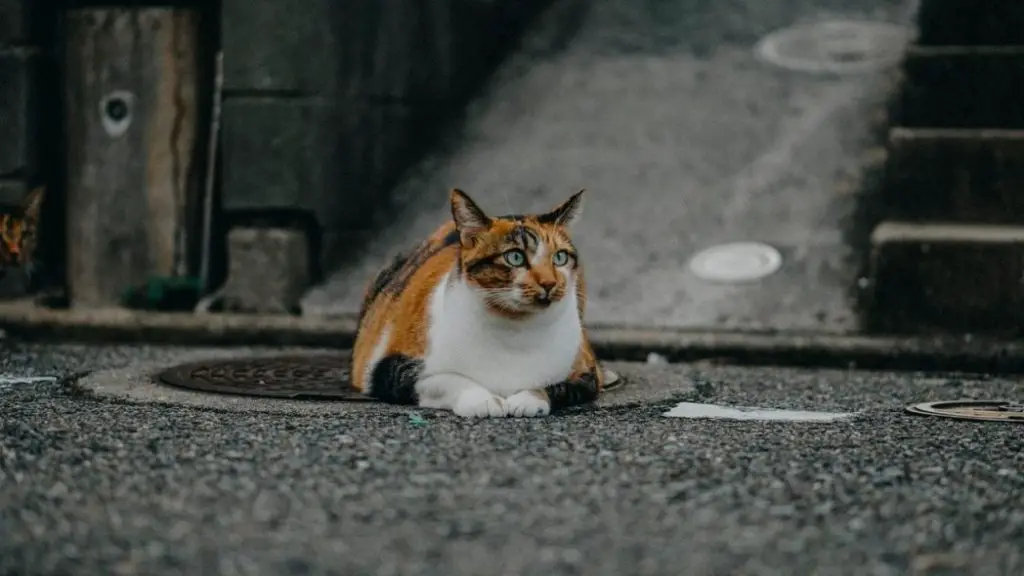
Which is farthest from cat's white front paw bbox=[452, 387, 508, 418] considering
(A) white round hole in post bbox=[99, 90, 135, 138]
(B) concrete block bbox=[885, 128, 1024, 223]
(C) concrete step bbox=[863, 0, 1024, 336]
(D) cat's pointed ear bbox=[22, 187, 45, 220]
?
(A) white round hole in post bbox=[99, 90, 135, 138]

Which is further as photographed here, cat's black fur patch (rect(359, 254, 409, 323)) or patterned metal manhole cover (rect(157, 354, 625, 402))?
cat's black fur patch (rect(359, 254, 409, 323))

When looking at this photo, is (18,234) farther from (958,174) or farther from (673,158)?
(958,174)

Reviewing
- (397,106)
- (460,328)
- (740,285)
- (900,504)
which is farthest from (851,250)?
(900,504)

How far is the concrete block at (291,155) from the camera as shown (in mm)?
8375

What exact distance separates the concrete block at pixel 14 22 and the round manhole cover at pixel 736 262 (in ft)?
14.5

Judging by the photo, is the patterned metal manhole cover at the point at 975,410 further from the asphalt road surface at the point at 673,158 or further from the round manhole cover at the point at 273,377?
the round manhole cover at the point at 273,377

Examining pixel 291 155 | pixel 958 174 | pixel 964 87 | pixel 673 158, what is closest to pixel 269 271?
pixel 291 155

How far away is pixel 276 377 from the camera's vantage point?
608cm

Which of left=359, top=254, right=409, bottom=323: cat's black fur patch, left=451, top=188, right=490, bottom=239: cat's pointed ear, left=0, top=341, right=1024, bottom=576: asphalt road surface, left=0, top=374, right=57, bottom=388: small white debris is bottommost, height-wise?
left=0, top=341, right=1024, bottom=576: asphalt road surface

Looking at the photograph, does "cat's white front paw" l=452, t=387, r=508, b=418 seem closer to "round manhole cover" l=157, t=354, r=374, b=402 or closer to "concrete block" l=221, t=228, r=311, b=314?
"round manhole cover" l=157, t=354, r=374, b=402

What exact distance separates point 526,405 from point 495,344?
0.23 m

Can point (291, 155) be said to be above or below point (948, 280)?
above

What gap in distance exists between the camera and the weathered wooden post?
348 inches

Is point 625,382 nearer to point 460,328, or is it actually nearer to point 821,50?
point 460,328
